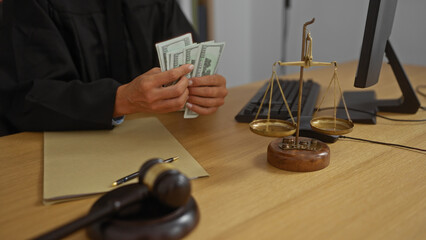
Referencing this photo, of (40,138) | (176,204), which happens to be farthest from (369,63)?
(40,138)

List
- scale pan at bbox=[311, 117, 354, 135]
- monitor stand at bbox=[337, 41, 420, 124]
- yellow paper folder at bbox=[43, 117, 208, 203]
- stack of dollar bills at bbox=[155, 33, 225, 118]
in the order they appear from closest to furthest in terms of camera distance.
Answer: yellow paper folder at bbox=[43, 117, 208, 203] < scale pan at bbox=[311, 117, 354, 135] < stack of dollar bills at bbox=[155, 33, 225, 118] < monitor stand at bbox=[337, 41, 420, 124]

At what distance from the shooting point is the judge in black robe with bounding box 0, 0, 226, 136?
1.02m

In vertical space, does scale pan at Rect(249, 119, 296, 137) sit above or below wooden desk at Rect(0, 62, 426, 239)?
above

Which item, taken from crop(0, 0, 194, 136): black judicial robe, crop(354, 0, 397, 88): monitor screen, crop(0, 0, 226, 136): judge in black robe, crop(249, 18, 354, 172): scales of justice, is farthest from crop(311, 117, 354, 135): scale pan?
crop(0, 0, 194, 136): black judicial robe

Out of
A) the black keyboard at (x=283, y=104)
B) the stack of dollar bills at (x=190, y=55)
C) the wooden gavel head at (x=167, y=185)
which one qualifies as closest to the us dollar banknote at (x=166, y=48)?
the stack of dollar bills at (x=190, y=55)

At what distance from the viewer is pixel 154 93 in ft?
3.03

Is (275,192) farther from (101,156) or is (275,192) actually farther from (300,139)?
(101,156)

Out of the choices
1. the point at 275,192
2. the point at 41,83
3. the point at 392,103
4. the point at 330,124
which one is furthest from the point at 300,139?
the point at 41,83

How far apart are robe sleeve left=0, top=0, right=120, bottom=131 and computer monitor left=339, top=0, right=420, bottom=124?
2.14 feet

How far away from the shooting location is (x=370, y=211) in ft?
2.13

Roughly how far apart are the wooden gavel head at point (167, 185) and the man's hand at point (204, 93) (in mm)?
502

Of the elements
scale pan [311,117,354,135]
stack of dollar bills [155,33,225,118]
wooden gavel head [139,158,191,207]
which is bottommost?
scale pan [311,117,354,135]

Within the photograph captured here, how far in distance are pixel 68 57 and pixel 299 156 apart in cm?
77

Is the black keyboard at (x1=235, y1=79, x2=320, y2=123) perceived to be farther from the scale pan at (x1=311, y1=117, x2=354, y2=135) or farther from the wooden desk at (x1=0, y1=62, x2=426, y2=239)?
the scale pan at (x1=311, y1=117, x2=354, y2=135)
